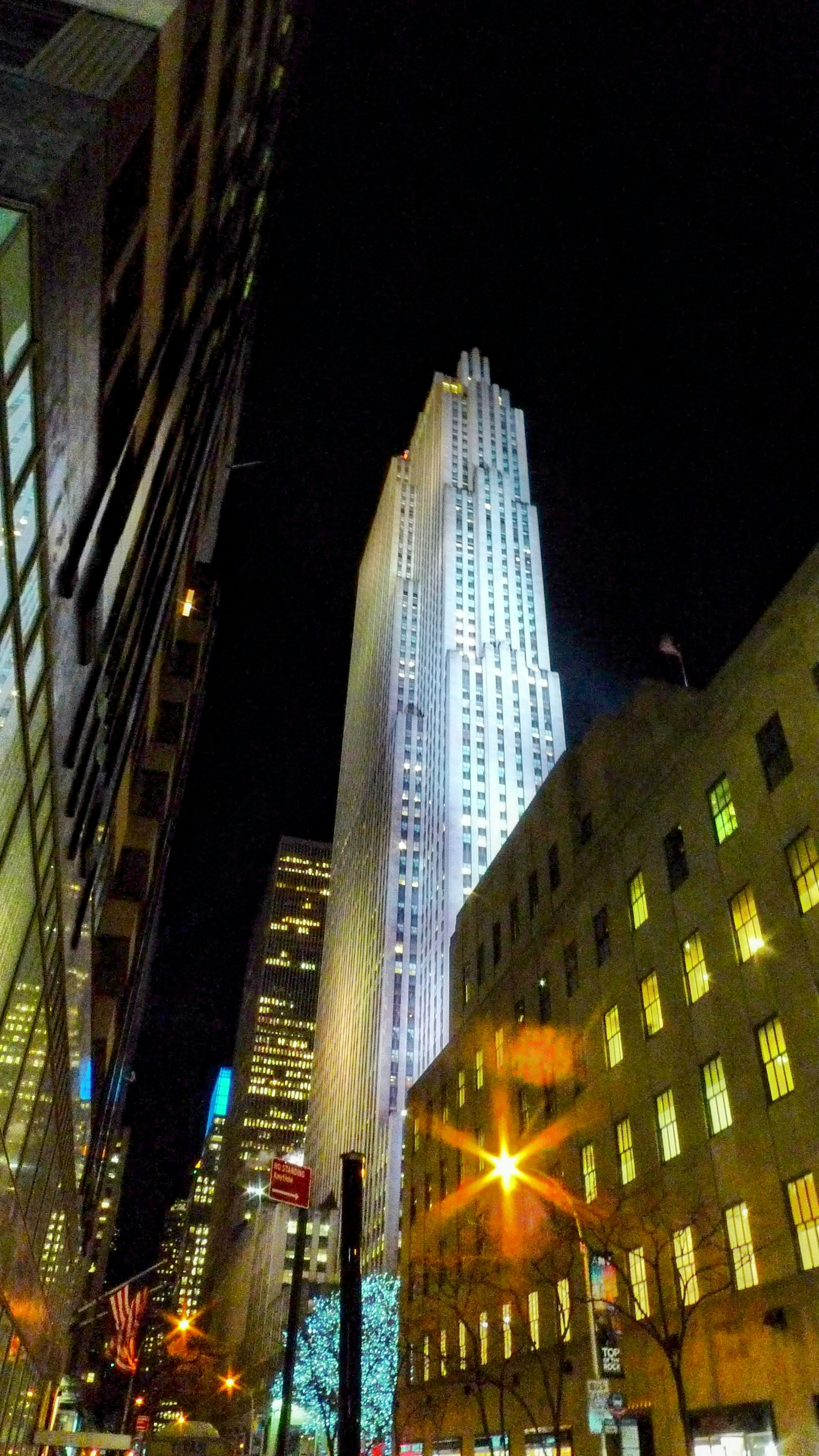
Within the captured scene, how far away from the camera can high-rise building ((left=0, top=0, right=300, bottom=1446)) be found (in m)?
12.4

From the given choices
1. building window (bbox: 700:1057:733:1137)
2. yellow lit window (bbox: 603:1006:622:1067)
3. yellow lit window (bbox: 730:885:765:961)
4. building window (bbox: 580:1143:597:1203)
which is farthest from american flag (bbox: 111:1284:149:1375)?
yellow lit window (bbox: 730:885:765:961)

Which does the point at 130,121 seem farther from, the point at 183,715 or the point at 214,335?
the point at 183,715

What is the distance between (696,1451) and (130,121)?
3475 centimetres

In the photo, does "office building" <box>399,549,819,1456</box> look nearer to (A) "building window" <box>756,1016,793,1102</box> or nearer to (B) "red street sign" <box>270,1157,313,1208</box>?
(A) "building window" <box>756,1016,793,1102</box>

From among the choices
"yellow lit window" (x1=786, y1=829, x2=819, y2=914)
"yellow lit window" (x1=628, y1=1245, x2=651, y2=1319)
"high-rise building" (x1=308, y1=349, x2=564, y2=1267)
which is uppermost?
"high-rise building" (x1=308, y1=349, x2=564, y2=1267)

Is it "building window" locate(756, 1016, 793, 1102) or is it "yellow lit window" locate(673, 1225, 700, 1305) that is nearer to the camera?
"building window" locate(756, 1016, 793, 1102)

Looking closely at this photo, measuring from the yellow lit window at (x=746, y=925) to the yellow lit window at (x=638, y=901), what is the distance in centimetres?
625

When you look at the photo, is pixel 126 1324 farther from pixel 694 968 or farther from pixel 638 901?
pixel 694 968

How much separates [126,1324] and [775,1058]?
1188 inches

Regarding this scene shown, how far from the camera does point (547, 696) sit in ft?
551

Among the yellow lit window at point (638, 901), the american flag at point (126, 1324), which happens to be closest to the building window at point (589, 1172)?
the yellow lit window at point (638, 901)

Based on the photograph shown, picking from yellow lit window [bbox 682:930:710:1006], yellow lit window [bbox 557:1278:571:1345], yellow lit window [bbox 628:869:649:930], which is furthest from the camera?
yellow lit window [bbox 557:1278:571:1345]

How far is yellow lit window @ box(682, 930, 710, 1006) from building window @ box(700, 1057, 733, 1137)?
2.12 metres

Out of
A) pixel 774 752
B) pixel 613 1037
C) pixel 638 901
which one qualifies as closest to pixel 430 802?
pixel 613 1037
